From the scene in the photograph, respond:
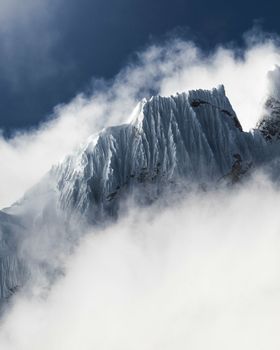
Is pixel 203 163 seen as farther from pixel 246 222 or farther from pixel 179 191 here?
pixel 246 222

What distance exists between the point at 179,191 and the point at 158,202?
5.84 metres

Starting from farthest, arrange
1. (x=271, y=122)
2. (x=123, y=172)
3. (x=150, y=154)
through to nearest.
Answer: (x=271, y=122)
(x=150, y=154)
(x=123, y=172)

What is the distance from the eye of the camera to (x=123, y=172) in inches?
5020

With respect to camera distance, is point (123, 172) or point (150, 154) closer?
point (123, 172)

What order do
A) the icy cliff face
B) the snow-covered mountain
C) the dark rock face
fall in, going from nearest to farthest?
the snow-covered mountain < the icy cliff face < the dark rock face

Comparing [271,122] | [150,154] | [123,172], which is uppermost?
[271,122]

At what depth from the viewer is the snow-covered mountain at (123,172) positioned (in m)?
116

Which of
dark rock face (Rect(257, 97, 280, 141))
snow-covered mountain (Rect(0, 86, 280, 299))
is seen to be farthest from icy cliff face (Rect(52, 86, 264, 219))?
dark rock face (Rect(257, 97, 280, 141))

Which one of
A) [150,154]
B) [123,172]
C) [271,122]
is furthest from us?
[271,122]

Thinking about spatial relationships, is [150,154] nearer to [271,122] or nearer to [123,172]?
[123,172]

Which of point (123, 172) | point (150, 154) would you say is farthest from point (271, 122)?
point (123, 172)

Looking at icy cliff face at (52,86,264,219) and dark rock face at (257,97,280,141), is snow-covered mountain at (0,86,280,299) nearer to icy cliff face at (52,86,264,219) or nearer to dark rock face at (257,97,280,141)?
icy cliff face at (52,86,264,219)

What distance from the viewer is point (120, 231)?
123938 mm

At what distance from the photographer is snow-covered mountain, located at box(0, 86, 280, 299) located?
116 m
